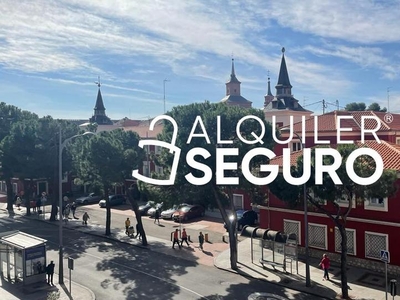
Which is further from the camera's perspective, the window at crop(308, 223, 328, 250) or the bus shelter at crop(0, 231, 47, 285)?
the window at crop(308, 223, 328, 250)

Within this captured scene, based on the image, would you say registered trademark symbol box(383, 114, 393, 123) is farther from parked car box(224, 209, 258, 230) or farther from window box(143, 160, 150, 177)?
window box(143, 160, 150, 177)

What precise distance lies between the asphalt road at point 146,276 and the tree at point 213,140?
2749mm

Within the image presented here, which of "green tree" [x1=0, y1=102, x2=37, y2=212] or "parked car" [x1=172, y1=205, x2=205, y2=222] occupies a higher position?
"green tree" [x1=0, y1=102, x2=37, y2=212]

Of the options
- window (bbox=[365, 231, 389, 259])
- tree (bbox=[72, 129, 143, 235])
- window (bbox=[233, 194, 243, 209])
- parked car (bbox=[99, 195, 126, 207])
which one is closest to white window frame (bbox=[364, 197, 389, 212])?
window (bbox=[365, 231, 389, 259])

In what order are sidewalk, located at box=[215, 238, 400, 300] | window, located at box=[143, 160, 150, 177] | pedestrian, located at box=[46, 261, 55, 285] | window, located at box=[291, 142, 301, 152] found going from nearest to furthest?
sidewalk, located at box=[215, 238, 400, 300]
pedestrian, located at box=[46, 261, 55, 285]
window, located at box=[291, 142, 301, 152]
window, located at box=[143, 160, 150, 177]

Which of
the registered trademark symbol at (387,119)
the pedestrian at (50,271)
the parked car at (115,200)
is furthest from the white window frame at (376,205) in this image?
the parked car at (115,200)

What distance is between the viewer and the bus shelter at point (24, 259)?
70.7ft

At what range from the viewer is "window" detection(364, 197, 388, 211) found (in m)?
22.9

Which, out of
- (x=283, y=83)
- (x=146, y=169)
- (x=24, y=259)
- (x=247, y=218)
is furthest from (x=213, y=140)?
(x=283, y=83)

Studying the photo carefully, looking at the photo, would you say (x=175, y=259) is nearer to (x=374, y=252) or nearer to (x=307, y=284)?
(x=307, y=284)

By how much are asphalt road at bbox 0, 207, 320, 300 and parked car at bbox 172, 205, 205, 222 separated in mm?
8702

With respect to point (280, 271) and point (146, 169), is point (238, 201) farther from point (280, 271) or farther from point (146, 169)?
point (280, 271)

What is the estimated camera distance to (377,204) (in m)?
23.4

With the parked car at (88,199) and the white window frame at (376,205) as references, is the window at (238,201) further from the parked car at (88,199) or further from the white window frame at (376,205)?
the parked car at (88,199)
